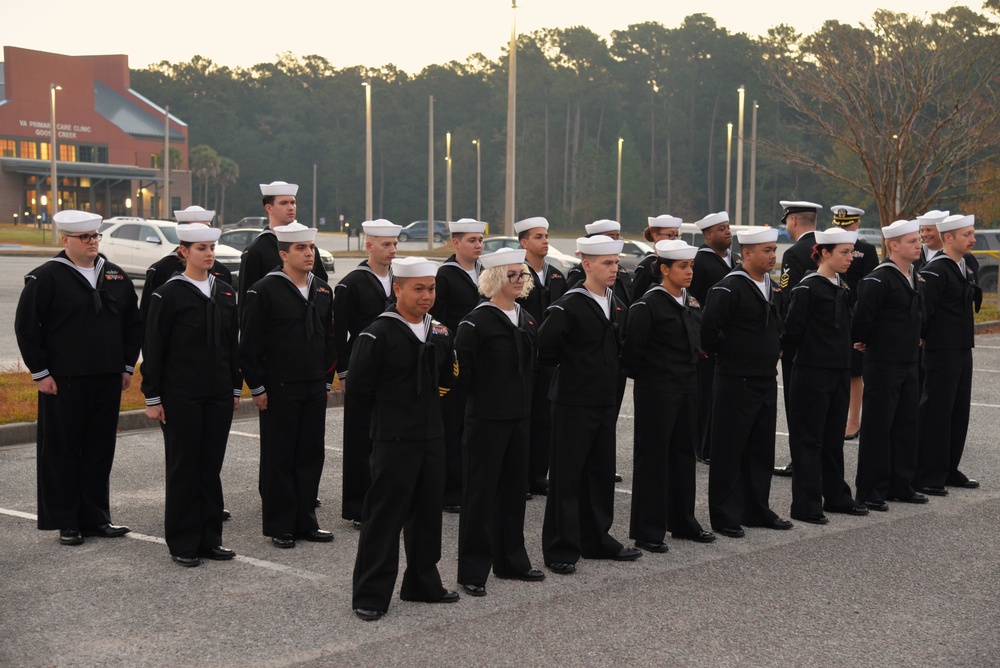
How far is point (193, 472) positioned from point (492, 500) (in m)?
1.94

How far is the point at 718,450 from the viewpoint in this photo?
326 inches

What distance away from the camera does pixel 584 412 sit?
7.36 meters

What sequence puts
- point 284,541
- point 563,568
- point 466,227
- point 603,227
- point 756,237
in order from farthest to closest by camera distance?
point 603,227 < point 466,227 < point 756,237 < point 284,541 < point 563,568

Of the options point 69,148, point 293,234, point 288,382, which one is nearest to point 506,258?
point 293,234

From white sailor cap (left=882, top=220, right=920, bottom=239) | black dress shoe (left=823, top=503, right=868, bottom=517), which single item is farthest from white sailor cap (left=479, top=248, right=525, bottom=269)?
white sailor cap (left=882, top=220, right=920, bottom=239)

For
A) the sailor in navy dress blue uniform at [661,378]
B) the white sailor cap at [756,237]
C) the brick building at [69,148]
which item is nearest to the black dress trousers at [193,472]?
the sailor in navy dress blue uniform at [661,378]

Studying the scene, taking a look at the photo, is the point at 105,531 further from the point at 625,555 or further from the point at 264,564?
the point at 625,555

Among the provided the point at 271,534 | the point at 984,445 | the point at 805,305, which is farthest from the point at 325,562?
the point at 984,445

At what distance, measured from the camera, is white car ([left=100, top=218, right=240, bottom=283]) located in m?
32.0

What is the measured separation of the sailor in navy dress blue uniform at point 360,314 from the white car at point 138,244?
2348 cm

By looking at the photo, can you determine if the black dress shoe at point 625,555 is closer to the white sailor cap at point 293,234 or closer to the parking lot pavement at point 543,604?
the parking lot pavement at point 543,604

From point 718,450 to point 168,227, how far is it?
89.7ft

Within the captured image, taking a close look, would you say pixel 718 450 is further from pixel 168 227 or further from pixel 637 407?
pixel 168 227

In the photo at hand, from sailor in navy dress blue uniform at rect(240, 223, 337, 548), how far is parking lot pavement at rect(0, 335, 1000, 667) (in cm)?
25
